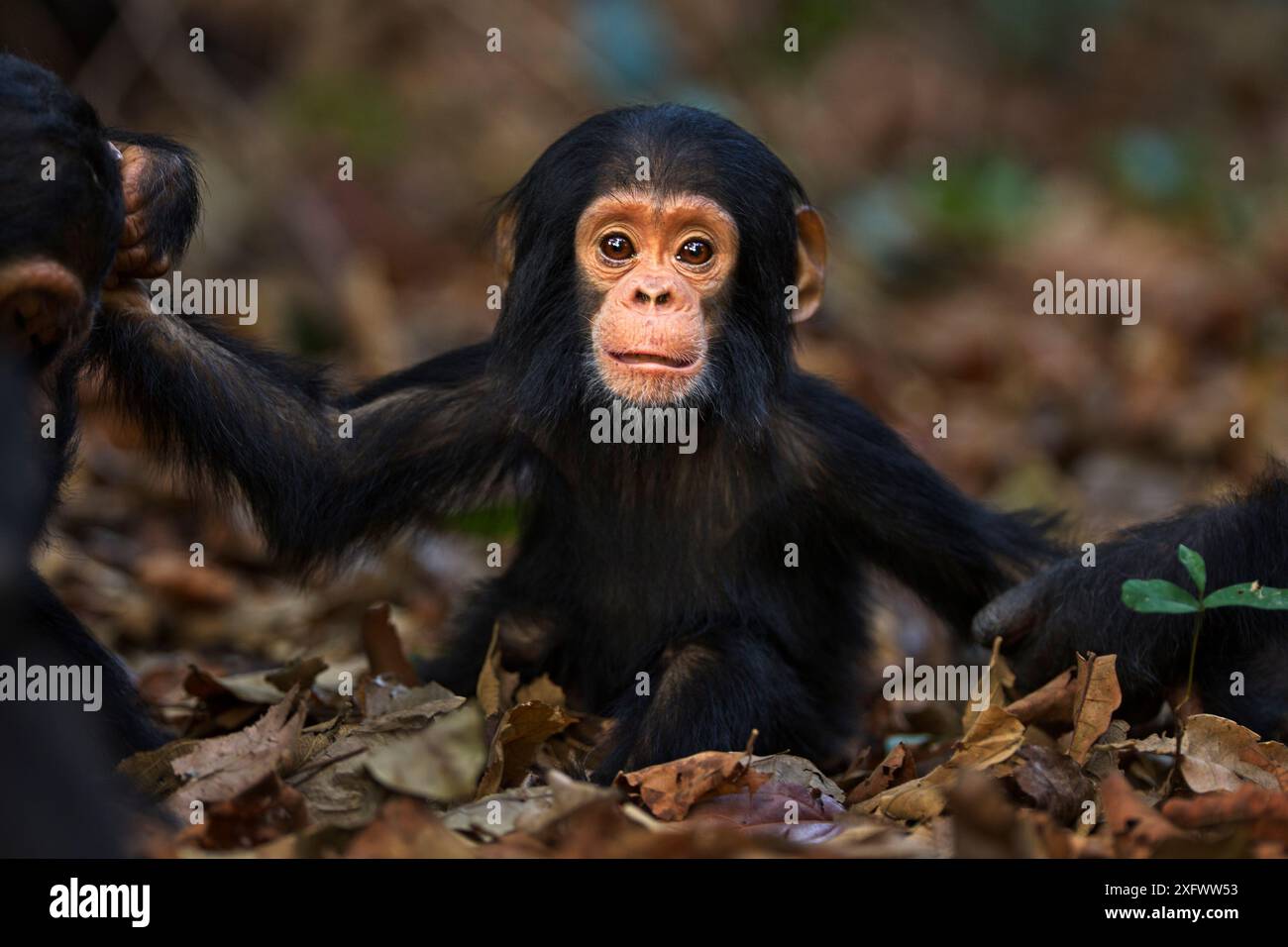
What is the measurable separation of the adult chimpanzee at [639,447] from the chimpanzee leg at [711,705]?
1 cm

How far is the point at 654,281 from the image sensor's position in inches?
227

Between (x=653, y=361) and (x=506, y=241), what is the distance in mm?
1077

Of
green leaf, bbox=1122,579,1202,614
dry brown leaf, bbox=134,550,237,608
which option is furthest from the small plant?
dry brown leaf, bbox=134,550,237,608

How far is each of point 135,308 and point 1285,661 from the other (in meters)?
4.36

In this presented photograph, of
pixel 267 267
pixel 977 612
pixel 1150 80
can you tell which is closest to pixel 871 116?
pixel 1150 80

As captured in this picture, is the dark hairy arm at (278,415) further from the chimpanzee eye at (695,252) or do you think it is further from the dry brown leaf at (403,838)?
the dry brown leaf at (403,838)

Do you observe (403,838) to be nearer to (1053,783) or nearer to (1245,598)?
(1053,783)

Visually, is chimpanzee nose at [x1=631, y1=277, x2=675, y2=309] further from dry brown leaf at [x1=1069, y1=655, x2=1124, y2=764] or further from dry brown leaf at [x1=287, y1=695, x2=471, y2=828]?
dry brown leaf at [x1=1069, y1=655, x2=1124, y2=764]

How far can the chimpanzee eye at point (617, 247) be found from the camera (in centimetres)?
603

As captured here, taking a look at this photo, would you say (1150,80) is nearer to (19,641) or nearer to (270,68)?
(270,68)

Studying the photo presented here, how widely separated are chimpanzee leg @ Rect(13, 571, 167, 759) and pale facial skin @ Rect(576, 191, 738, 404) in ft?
6.67

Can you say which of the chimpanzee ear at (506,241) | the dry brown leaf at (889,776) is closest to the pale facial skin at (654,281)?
the chimpanzee ear at (506,241)

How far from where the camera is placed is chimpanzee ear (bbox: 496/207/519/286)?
21.0ft

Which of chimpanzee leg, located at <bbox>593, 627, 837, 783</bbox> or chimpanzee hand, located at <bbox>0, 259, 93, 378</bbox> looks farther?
chimpanzee leg, located at <bbox>593, 627, 837, 783</bbox>
